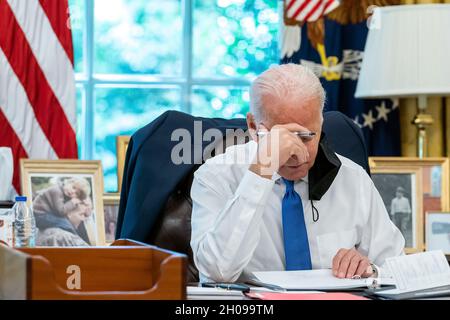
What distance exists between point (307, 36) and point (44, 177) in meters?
1.31

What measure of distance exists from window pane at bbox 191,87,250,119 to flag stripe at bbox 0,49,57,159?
0.82m

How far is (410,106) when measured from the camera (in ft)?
11.5

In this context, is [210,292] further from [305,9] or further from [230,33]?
[230,33]

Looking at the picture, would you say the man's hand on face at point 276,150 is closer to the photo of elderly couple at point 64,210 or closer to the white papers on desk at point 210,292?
the white papers on desk at point 210,292

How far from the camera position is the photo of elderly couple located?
2660 mm

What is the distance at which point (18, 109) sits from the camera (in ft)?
9.83

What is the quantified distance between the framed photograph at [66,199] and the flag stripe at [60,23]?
0.54 metres

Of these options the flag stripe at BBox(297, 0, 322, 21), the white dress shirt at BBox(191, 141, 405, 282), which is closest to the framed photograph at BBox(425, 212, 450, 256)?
the white dress shirt at BBox(191, 141, 405, 282)

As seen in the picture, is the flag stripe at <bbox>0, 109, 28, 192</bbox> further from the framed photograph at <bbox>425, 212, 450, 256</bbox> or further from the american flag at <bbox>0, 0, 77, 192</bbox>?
the framed photograph at <bbox>425, 212, 450, 256</bbox>

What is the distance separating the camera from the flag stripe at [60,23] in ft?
10.1

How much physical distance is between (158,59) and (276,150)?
1815 millimetres

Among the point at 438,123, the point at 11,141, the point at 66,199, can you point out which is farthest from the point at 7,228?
the point at 438,123

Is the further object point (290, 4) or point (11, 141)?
point (290, 4)
